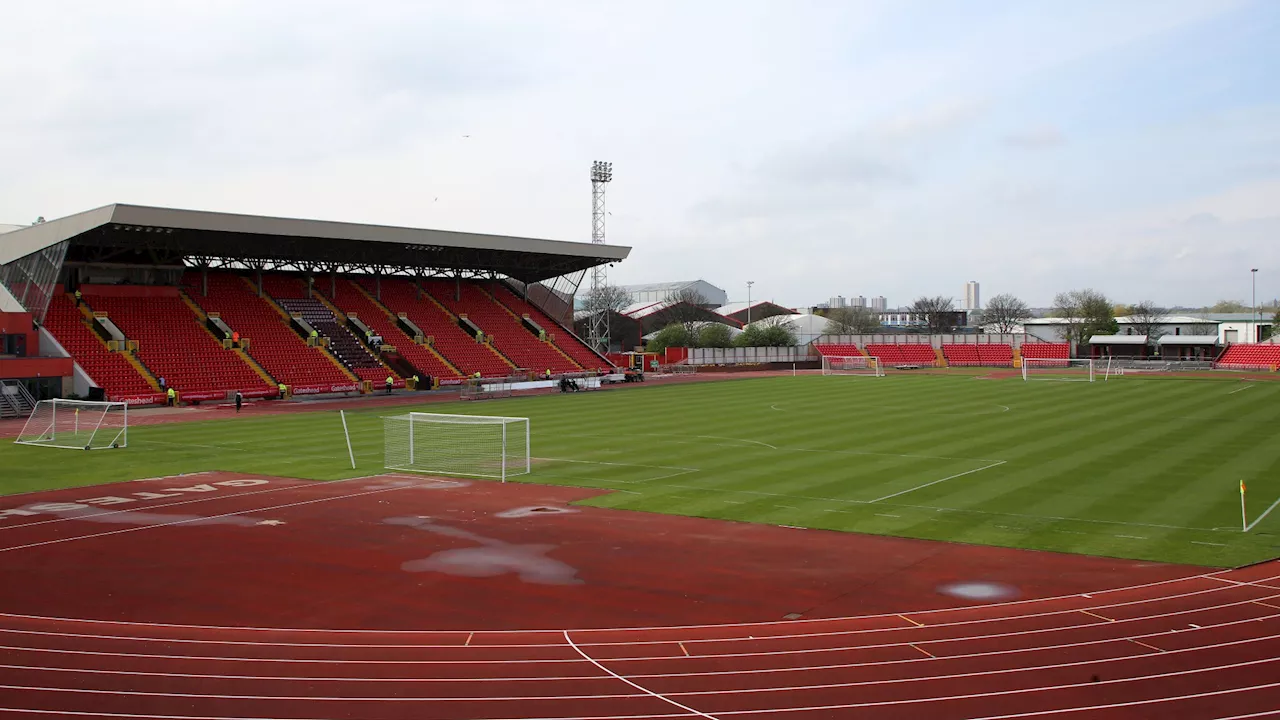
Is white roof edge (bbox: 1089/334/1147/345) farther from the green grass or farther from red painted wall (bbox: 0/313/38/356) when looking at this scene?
red painted wall (bbox: 0/313/38/356)

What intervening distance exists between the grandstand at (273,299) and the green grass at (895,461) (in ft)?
41.8

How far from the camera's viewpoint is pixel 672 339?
93625mm

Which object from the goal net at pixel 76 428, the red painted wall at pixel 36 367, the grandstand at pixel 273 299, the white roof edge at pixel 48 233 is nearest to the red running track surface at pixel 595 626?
the goal net at pixel 76 428

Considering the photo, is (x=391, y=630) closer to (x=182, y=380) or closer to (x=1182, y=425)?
(x=1182, y=425)

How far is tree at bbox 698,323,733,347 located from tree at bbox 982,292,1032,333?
4381 cm

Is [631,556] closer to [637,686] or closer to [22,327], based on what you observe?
[637,686]

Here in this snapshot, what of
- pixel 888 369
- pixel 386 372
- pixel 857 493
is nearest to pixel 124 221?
pixel 386 372

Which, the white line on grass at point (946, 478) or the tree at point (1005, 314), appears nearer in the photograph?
the white line on grass at point (946, 478)

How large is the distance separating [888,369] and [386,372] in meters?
45.6

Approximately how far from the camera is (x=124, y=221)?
4225cm

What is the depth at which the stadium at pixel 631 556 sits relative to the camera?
9.27m

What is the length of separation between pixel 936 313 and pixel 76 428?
106978 mm

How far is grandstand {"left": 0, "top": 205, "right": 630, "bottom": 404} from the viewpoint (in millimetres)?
45312

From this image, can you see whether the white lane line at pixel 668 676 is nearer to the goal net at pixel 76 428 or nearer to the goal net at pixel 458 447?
the goal net at pixel 458 447
